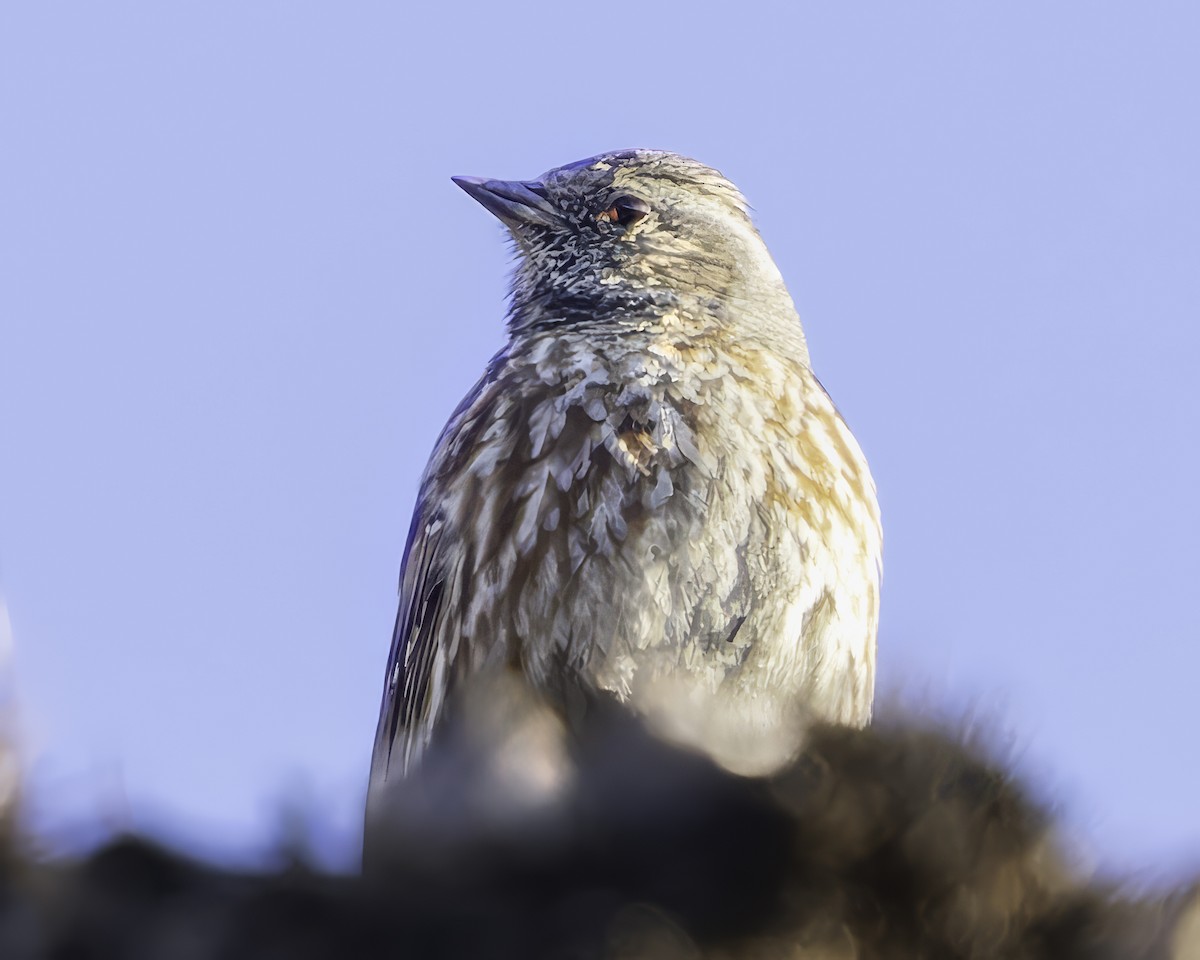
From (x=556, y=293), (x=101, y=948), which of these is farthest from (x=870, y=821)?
(x=556, y=293)

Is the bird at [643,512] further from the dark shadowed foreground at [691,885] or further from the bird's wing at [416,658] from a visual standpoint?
the dark shadowed foreground at [691,885]

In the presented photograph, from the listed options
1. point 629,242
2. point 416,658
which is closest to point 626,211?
point 629,242

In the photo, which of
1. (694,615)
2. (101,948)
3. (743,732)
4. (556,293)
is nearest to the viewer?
(101,948)

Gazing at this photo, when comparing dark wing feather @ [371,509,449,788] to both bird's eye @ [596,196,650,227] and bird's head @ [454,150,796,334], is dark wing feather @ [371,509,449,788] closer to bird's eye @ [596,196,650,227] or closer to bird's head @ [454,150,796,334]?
bird's head @ [454,150,796,334]

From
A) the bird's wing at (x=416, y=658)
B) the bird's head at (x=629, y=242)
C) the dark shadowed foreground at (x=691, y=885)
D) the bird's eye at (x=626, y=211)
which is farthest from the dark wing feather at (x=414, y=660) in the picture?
the dark shadowed foreground at (x=691, y=885)

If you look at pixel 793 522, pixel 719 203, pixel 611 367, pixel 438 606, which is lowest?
pixel 438 606

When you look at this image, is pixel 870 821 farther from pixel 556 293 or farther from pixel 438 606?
pixel 556 293

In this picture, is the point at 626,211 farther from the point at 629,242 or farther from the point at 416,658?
the point at 416,658
